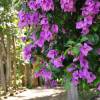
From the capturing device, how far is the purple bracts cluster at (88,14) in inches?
70.2

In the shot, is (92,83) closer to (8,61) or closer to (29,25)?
(29,25)

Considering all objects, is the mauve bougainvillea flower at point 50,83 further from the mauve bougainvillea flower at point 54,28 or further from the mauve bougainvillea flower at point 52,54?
the mauve bougainvillea flower at point 54,28

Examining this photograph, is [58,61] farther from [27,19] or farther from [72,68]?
[27,19]

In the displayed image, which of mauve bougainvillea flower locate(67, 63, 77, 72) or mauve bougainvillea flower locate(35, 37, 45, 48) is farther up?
mauve bougainvillea flower locate(35, 37, 45, 48)

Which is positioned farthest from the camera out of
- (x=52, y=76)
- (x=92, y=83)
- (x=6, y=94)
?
(x=6, y=94)

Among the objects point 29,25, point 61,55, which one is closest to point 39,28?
point 29,25

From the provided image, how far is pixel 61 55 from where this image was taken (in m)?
1.89

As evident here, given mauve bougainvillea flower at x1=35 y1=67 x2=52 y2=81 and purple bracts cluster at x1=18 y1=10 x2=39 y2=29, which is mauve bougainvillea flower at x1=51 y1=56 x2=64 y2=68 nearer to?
mauve bougainvillea flower at x1=35 y1=67 x2=52 y2=81

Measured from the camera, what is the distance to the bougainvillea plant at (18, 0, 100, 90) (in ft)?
5.89

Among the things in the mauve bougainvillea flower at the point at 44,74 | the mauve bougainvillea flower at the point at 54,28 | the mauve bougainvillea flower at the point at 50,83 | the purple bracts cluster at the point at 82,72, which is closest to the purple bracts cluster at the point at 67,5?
the mauve bougainvillea flower at the point at 54,28

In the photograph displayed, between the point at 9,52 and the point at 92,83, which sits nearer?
the point at 92,83

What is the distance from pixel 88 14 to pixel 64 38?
0.25 m

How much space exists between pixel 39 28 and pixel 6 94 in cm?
1055

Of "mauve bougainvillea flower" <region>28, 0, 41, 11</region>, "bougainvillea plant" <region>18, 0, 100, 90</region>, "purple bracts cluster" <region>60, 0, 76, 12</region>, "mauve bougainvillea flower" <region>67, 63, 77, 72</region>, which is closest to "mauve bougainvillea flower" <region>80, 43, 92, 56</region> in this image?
"bougainvillea plant" <region>18, 0, 100, 90</region>
